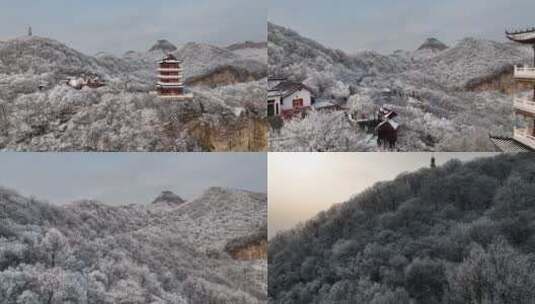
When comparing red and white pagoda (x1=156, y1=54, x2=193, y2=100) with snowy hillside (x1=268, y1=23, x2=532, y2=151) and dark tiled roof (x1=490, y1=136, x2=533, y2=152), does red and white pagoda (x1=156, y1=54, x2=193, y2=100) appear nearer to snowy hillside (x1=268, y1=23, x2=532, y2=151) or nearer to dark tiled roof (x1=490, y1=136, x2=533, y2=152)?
snowy hillside (x1=268, y1=23, x2=532, y2=151)

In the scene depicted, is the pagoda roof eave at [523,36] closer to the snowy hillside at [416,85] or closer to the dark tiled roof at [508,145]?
the snowy hillside at [416,85]

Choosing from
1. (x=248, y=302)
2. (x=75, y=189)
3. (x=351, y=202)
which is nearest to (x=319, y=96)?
(x=351, y=202)

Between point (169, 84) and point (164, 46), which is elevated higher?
point (164, 46)

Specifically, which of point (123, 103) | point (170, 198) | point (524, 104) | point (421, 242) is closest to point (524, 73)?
point (524, 104)

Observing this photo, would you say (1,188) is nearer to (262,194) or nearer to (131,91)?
(131,91)

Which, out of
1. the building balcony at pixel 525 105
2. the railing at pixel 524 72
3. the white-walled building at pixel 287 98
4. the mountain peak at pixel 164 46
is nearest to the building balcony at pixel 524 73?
the railing at pixel 524 72

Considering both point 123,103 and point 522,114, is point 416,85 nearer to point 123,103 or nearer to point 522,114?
point 522,114
